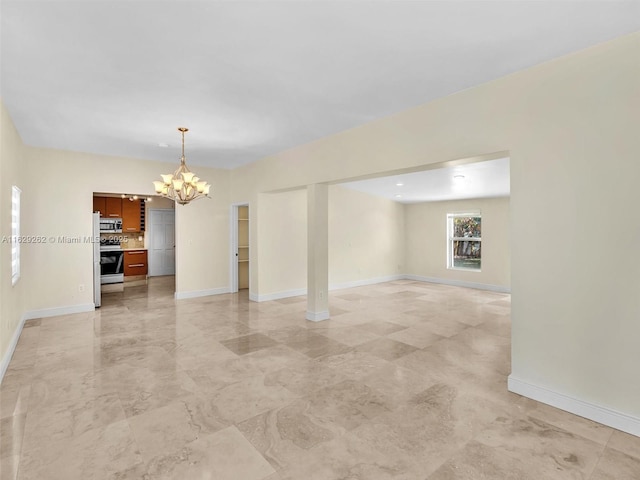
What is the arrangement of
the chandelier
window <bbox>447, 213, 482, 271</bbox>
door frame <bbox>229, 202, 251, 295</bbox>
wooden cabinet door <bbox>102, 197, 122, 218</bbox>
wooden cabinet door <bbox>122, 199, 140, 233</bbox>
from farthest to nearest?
wooden cabinet door <bbox>122, 199, 140, 233</bbox> < wooden cabinet door <bbox>102, 197, 122, 218</bbox> < window <bbox>447, 213, 482, 271</bbox> < door frame <bbox>229, 202, 251, 295</bbox> < the chandelier

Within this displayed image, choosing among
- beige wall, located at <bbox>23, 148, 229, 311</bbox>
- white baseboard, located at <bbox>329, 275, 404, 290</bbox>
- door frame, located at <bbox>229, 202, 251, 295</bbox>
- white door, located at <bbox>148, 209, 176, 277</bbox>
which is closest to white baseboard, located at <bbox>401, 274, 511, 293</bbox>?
white baseboard, located at <bbox>329, 275, 404, 290</bbox>

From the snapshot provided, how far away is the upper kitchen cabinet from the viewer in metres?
9.41

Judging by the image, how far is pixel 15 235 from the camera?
4.49 m

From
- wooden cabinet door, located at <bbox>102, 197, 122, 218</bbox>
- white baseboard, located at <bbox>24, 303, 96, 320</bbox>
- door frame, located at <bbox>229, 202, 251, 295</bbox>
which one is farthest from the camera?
wooden cabinet door, located at <bbox>102, 197, 122, 218</bbox>

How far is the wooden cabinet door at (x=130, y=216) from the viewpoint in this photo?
941cm

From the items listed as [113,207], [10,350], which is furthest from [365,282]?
[113,207]

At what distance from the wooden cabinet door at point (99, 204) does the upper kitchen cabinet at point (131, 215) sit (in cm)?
48

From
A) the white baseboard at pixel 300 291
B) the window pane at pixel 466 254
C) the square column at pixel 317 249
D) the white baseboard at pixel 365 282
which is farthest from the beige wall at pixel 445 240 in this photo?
the square column at pixel 317 249

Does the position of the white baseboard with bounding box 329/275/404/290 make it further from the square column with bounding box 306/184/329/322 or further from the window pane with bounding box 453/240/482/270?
the square column with bounding box 306/184/329/322

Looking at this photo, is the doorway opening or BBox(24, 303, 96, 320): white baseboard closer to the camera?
BBox(24, 303, 96, 320): white baseboard

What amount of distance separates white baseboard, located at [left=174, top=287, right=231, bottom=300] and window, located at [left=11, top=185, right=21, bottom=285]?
2815mm

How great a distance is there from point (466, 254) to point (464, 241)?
1.18 ft

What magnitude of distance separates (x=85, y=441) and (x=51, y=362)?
192 cm

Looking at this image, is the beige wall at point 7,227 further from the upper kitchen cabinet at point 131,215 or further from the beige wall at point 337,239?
the upper kitchen cabinet at point 131,215
